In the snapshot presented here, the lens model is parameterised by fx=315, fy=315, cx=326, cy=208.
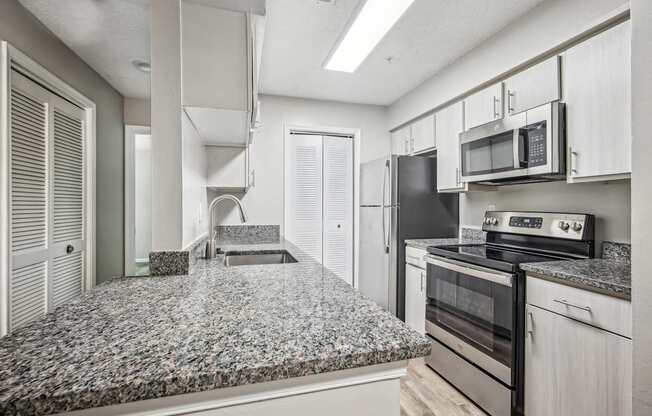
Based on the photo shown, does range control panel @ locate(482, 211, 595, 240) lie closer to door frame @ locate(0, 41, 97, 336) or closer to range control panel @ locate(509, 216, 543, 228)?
range control panel @ locate(509, 216, 543, 228)

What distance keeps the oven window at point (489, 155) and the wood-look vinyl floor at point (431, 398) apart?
151 cm

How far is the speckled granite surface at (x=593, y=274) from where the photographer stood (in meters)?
1.28

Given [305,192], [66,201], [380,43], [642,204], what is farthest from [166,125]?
[305,192]

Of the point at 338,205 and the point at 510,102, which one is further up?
the point at 510,102

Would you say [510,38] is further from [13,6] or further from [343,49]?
[13,6]

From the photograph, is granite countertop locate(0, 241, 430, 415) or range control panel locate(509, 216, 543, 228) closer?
granite countertop locate(0, 241, 430, 415)

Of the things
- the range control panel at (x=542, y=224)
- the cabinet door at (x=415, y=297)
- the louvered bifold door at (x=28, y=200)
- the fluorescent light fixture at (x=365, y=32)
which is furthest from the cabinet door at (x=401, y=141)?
the louvered bifold door at (x=28, y=200)

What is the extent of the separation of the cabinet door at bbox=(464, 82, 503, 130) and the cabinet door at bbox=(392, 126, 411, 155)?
3.17 ft

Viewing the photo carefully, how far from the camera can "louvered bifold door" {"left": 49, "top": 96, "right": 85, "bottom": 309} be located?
209 centimetres

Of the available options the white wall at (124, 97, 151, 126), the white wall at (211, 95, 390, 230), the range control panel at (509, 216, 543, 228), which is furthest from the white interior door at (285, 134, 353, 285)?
the range control panel at (509, 216, 543, 228)

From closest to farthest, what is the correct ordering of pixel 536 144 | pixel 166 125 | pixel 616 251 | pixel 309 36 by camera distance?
pixel 166 125 → pixel 616 251 → pixel 536 144 → pixel 309 36

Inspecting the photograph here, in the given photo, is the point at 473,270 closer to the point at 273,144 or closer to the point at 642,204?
the point at 642,204

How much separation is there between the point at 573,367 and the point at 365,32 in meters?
2.32

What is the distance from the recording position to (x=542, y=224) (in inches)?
83.3
